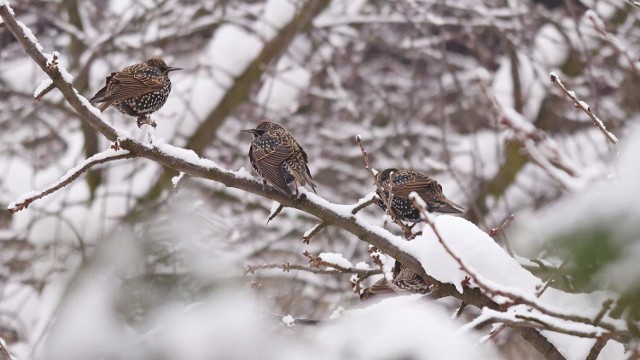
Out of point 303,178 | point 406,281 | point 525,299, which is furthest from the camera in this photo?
point 303,178

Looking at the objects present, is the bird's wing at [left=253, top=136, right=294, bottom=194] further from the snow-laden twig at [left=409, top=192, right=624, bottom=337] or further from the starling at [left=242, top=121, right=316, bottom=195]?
the snow-laden twig at [left=409, top=192, right=624, bottom=337]

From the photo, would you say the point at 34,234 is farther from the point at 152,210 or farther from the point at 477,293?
the point at 477,293

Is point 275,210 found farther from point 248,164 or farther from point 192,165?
point 248,164

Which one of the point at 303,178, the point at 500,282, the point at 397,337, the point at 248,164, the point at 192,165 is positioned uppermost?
the point at 397,337

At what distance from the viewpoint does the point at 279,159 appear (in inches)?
125

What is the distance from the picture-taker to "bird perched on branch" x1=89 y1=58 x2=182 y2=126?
3.52 metres

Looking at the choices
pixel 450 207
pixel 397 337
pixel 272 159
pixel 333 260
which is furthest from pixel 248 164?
pixel 397 337

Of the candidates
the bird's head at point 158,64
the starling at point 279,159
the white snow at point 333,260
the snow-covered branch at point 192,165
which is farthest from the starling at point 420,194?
the bird's head at point 158,64

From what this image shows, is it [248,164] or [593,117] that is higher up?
[593,117]

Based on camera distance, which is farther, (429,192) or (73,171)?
(429,192)

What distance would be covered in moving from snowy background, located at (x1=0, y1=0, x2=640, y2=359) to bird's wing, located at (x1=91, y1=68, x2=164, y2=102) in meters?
0.30

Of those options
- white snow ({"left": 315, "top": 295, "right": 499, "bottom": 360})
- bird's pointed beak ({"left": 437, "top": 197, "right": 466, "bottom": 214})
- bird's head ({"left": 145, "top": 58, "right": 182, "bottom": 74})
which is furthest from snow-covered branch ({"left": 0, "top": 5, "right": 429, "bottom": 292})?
bird's head ({"left": 145, "top": 58, "right": 182, "bottom": 74})

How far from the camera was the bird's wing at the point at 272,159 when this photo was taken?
9.34 ft

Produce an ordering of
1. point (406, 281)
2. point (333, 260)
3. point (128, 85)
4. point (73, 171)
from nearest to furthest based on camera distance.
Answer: point (73, 171) → point (333, 260) → point (406, 281) → point (128, 85)
